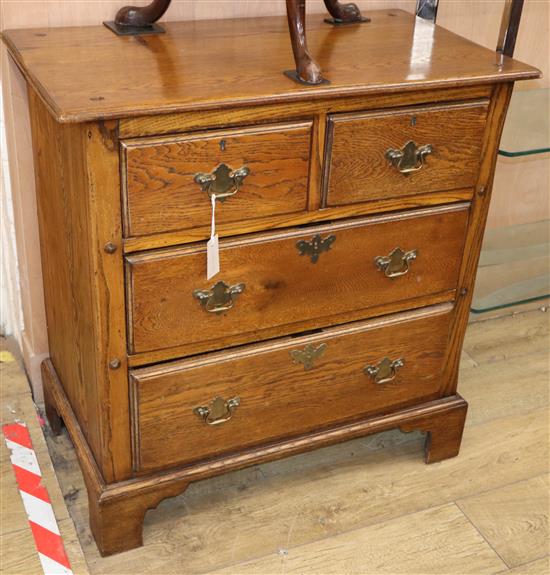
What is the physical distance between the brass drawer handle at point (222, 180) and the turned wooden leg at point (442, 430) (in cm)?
81

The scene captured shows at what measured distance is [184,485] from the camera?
6.23ft

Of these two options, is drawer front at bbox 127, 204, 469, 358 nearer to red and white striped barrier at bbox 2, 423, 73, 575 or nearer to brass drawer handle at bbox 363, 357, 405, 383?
brass drawer handle at bbox 363, 357, 405, 383

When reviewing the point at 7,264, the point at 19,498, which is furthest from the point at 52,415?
the point at 7,264

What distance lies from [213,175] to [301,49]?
0.94 feet

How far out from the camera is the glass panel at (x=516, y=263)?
2695 mm

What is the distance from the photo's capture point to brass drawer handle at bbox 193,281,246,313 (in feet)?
5.60

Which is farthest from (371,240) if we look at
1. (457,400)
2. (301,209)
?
(457,400)

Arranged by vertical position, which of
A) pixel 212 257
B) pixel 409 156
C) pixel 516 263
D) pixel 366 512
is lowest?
pixel 366 512

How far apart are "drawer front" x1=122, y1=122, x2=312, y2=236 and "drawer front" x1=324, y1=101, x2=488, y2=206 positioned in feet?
0.23

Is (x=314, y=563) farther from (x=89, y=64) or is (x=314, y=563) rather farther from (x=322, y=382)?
(x=89, y=64)

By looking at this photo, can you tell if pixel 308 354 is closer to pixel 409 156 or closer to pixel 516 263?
pixel 409 156

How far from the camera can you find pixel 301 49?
163 cm

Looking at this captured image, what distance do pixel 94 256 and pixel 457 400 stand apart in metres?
1.01

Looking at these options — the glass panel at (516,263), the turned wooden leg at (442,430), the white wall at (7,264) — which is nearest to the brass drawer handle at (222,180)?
the white wall at (7,264)
